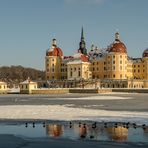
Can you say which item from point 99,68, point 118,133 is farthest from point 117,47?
point 118,133

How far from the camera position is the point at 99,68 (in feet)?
324

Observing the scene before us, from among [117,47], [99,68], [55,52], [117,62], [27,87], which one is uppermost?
[117,47]

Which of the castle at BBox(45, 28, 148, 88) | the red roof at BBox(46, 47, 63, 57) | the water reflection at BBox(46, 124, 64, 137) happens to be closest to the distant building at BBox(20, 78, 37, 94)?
the castle at BBox(45, 28, 148, 88)

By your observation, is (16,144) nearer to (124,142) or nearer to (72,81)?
(124,142)

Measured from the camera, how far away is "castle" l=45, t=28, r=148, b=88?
9312cm

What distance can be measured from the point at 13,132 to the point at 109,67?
3059 inches

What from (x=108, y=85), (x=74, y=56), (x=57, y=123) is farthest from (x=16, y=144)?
(x=74, y=56)

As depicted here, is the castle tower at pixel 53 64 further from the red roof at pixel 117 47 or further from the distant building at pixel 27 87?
the distant building at pixel 27 87

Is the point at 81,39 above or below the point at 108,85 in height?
above

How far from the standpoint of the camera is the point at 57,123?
870 inches

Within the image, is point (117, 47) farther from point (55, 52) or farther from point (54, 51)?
point (54, 51)

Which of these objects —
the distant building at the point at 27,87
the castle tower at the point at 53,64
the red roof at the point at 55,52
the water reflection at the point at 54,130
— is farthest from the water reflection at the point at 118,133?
the red roof at the point at 55,52

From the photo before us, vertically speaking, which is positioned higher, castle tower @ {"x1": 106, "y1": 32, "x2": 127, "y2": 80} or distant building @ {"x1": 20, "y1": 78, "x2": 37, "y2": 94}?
A: castle tower @ {"x1": 106, "y1": 32, "x2": 127, "y2": 80}

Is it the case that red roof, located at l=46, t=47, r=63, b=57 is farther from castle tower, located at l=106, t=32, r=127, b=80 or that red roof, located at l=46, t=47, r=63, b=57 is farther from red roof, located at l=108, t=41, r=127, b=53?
red roof, located at l=108, t=41, r=127, b=53
